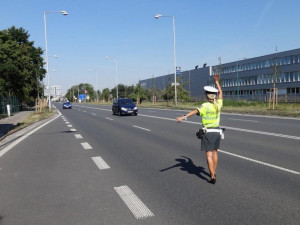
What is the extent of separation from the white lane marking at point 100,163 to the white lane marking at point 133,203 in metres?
1.70

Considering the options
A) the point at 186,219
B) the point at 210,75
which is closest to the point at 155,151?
the point at 186,219

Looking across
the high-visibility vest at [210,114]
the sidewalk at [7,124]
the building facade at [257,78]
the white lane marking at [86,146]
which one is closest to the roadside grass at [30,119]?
the sidewalk at [7,124]

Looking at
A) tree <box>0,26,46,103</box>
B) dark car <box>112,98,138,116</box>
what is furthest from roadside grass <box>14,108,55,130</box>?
dark car <box>112,98,138,116</box>

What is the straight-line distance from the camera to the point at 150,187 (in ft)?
17.7

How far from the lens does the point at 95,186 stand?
5574 millimetres

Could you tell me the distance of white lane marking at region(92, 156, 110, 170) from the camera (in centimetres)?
711

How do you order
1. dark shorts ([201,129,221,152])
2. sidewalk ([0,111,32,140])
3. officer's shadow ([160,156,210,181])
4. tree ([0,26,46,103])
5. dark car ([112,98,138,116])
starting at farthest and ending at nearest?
dark car ([112,98,138,116]) → tree ([0,26,46,103]) → sidewalk ([0,111,32,140]) → officer's shadow ([160,156,210,181]) → dark shorts ([201,129,221,152])

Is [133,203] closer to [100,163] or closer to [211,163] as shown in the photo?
[211,163]

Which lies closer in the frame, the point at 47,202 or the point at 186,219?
the point at 186,219

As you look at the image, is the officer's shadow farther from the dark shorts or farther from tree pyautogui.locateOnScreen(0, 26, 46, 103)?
tree pyautogui.locateOnScreen(0, 26, 46, 103)

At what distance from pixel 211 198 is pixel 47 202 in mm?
2330

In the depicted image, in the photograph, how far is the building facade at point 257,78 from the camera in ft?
214

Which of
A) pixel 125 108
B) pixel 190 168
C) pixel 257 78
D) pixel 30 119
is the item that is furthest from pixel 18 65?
pixel 257 78

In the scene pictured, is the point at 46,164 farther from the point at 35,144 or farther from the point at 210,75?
the point at 210,75
